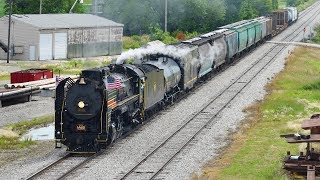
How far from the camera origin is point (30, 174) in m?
21.6

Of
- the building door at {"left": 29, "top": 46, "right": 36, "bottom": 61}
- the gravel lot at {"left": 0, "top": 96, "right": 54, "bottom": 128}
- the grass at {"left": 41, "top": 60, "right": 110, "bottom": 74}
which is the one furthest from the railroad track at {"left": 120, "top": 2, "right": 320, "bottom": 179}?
the building door at {"left": 29, "top": 46, "right": 36, "bottom": 61}

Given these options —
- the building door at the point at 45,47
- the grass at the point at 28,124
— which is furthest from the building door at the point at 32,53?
the grass at the point at 28,124

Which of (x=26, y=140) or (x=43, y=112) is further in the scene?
(x=43, y=112)

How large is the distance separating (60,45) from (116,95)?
4078 centimetres

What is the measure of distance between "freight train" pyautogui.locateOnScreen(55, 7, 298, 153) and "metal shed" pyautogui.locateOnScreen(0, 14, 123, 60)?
26.3 metres

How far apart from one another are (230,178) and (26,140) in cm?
988

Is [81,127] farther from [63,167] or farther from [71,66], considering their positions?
[71,66]

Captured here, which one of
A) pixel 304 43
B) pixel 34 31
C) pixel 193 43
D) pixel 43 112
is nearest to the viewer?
pixel 43 112

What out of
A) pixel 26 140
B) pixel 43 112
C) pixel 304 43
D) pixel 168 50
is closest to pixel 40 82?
pixel 43 112

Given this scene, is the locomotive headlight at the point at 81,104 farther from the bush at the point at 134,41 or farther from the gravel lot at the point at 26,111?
the bush at the point at 134,41

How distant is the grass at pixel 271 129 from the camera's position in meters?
21.8

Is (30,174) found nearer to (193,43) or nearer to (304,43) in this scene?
(193,43)

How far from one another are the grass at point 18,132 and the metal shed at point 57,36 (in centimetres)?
3003

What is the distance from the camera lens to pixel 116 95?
2519cm
